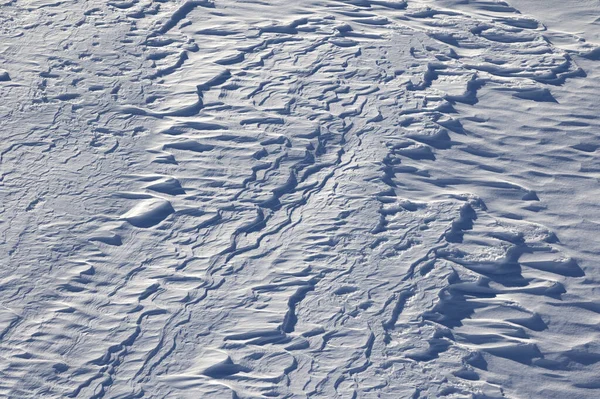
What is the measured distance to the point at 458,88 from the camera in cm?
518

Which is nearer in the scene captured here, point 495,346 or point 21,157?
point 495,346

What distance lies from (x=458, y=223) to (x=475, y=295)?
1.63 ft

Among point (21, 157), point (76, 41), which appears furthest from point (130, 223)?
point (76, 41)

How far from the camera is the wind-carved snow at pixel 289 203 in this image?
12.4 ft

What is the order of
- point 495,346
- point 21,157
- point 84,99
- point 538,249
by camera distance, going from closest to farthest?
point 495,346
point 538,249
point 21,157
point 84,99

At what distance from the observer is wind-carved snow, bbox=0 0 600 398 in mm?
3773

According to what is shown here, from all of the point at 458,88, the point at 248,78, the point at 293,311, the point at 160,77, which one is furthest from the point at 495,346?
the point at 160,77

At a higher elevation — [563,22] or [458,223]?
[563,22]

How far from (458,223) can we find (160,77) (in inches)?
88.3

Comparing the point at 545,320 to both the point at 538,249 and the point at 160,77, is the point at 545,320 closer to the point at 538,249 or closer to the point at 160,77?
the point at 538,249

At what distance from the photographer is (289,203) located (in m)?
4.50

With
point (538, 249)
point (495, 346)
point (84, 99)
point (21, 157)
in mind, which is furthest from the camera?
point (84, 99)

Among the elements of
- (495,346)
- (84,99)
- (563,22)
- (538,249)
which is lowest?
(495,346)

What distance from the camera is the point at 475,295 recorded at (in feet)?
13.3
